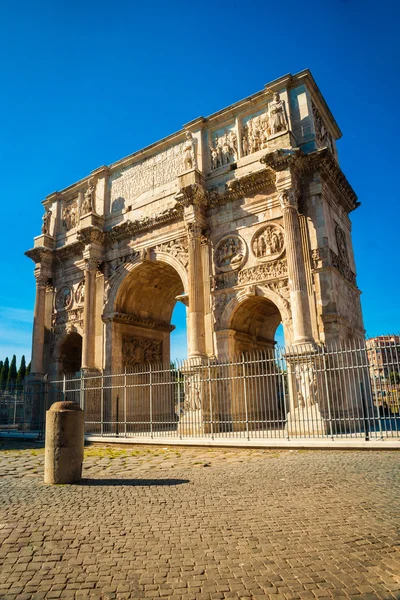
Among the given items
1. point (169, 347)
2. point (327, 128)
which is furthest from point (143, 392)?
point (327, 128)

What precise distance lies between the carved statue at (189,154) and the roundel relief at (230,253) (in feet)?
11.1

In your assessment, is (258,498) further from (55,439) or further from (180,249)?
(180,249)

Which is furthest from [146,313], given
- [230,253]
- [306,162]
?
[306,162]

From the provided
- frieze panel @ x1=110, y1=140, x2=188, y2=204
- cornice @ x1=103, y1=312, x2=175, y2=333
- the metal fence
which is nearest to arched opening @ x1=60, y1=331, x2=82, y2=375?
the metal fence

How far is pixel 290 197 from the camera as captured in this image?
47.9ft

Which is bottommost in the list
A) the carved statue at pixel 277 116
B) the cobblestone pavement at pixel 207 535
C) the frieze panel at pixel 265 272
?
the cobblestone pavement at pixel 207 535

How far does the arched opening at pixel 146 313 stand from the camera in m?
19.9

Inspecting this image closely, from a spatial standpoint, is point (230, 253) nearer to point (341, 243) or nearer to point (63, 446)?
point (341, 243)

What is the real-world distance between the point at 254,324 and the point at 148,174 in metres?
8.71

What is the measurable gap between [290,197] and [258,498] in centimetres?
1119

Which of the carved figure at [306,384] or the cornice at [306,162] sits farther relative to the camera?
the cornice at [306,162]

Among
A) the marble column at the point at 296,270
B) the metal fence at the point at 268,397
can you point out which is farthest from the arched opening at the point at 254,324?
the marble column at the point at 296,270

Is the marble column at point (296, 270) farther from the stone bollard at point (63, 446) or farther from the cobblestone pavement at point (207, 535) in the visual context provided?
the stone bollard at point (63, 446)

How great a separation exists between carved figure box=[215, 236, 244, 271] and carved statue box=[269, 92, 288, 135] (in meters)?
4.18
